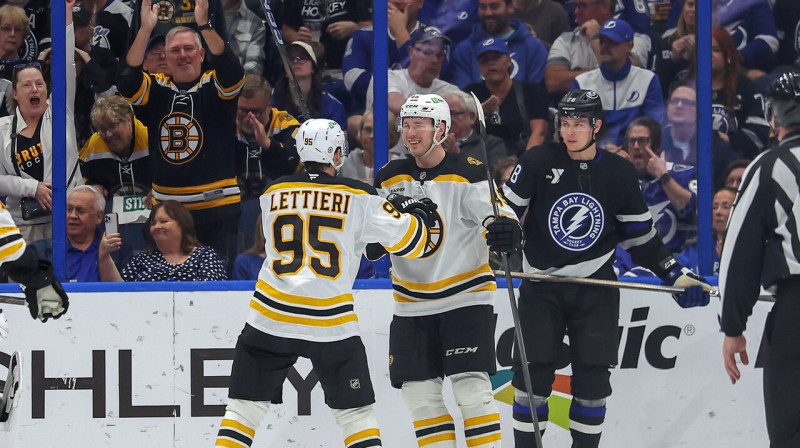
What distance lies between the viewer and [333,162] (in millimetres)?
4332

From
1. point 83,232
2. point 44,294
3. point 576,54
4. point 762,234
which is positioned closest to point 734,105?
point 576,54

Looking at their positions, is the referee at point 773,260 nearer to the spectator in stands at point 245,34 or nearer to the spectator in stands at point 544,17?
the spectator in stands at point 544,17

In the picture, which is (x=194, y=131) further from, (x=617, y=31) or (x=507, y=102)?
(x=617, y=31)

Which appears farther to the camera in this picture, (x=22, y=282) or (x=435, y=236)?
(x=435, y=236)

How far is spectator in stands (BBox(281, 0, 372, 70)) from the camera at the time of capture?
17.6ft

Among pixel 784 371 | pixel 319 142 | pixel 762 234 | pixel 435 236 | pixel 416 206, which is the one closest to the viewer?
pixel 784 371

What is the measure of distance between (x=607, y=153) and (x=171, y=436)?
203cm

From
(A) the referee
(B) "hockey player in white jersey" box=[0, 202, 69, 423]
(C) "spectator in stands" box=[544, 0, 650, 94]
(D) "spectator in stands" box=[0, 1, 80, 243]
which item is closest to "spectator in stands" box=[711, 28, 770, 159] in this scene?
(C) "spectator in stands" box=[544, 0, 650, 94]

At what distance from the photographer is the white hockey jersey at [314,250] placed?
4.16 meters

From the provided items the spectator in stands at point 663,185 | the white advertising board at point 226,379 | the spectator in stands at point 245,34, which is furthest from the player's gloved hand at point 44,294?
the spectator in stands at point 663,185

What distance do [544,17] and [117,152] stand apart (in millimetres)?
1914

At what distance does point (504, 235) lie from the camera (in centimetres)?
439

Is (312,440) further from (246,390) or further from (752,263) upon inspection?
(752,263)

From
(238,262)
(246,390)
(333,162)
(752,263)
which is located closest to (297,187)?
(333,162)
